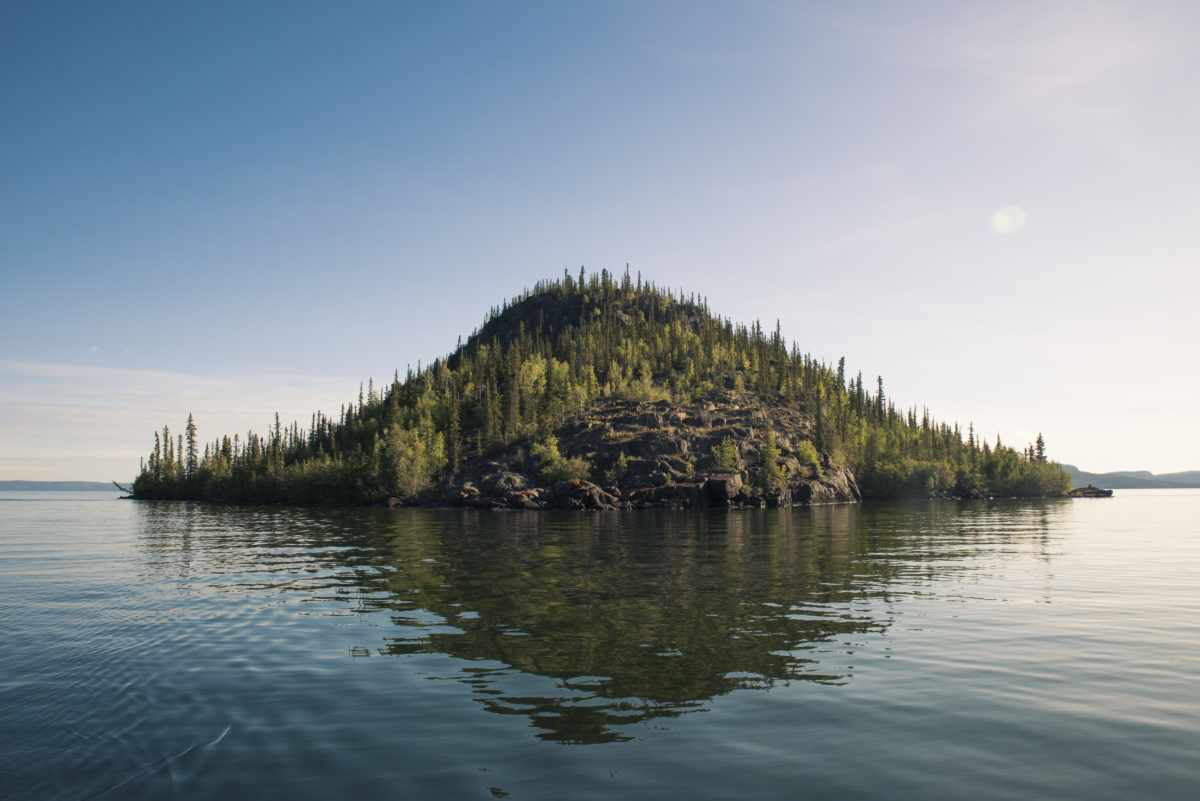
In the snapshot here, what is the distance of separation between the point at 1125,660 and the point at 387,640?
64.7 feet

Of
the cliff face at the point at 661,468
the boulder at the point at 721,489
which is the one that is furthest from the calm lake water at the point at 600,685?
the boulder at the point at 721,489

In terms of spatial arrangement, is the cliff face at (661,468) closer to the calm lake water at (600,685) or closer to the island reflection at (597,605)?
the island reflection at (597,605)

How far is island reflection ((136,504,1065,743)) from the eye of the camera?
14.8m

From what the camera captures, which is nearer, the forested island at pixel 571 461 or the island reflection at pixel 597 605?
the island reflection at pixel 597 605

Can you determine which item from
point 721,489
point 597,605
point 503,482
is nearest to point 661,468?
point 721,489

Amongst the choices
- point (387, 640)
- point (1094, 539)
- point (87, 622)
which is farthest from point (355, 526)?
point (1094, 539)

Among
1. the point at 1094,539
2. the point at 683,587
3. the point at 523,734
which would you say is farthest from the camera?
the point at 1094,539

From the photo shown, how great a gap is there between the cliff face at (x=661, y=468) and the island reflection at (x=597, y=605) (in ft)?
264

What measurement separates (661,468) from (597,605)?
4858 inches

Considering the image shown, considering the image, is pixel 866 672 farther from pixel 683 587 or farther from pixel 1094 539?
pixel 1094 539

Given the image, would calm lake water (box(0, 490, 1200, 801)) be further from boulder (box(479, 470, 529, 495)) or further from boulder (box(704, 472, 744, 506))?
boulder (box(479, 470, 529, 495))

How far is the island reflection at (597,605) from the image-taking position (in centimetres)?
1483

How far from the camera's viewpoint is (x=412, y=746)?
11320mm

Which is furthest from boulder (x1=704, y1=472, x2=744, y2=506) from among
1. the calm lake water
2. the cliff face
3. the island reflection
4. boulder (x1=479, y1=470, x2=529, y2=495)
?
the calm lake water
